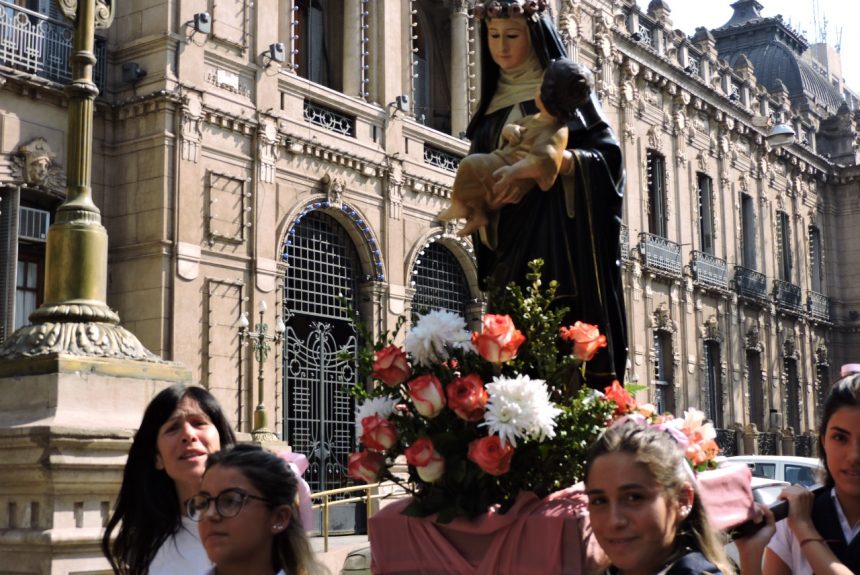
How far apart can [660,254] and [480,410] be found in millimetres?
25070

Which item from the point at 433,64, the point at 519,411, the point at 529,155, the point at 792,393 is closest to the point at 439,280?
the point at 433,64

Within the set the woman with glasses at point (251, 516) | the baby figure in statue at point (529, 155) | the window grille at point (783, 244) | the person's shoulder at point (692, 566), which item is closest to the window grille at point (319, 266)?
the baby figure in statue at point (529, 155)

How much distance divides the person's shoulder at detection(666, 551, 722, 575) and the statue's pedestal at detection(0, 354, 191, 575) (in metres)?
3.36

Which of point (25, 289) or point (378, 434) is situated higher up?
point (25, 289)

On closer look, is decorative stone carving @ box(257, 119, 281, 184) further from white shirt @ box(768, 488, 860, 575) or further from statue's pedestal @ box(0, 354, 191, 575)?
white shirt @ box(768, 488, 860, 575)

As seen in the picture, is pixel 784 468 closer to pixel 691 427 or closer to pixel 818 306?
pixel 691 427

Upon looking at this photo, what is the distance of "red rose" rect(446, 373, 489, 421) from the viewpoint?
3611 mm

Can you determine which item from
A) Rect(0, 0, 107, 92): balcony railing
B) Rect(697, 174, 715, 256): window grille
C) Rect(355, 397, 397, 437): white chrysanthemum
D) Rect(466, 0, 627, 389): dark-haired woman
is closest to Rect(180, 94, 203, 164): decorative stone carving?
Rect(0, 0, 107, 92): balcony railing

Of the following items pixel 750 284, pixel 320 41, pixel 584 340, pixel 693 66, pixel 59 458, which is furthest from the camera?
pixel 750 284

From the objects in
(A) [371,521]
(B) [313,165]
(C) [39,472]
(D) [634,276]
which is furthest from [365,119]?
(A) [371,521]

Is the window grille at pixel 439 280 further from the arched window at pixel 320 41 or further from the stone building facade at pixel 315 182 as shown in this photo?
the arched window at pixel 320 41

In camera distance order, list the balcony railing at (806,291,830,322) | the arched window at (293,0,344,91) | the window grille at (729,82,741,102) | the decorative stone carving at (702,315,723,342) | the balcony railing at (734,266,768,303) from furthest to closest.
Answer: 1. the balcony railing at (806,291,830,322)
2. the window grille at (729,82,741,102)
3. the balcony railing at (734,266,768,303)
4. the decorative stone carving at (702,315,723,342)
5. the arched window at (293,0,344,91)

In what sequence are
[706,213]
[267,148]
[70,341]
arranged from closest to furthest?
[70,341] → [267,148] → [706,213]

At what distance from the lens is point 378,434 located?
12.4ft
